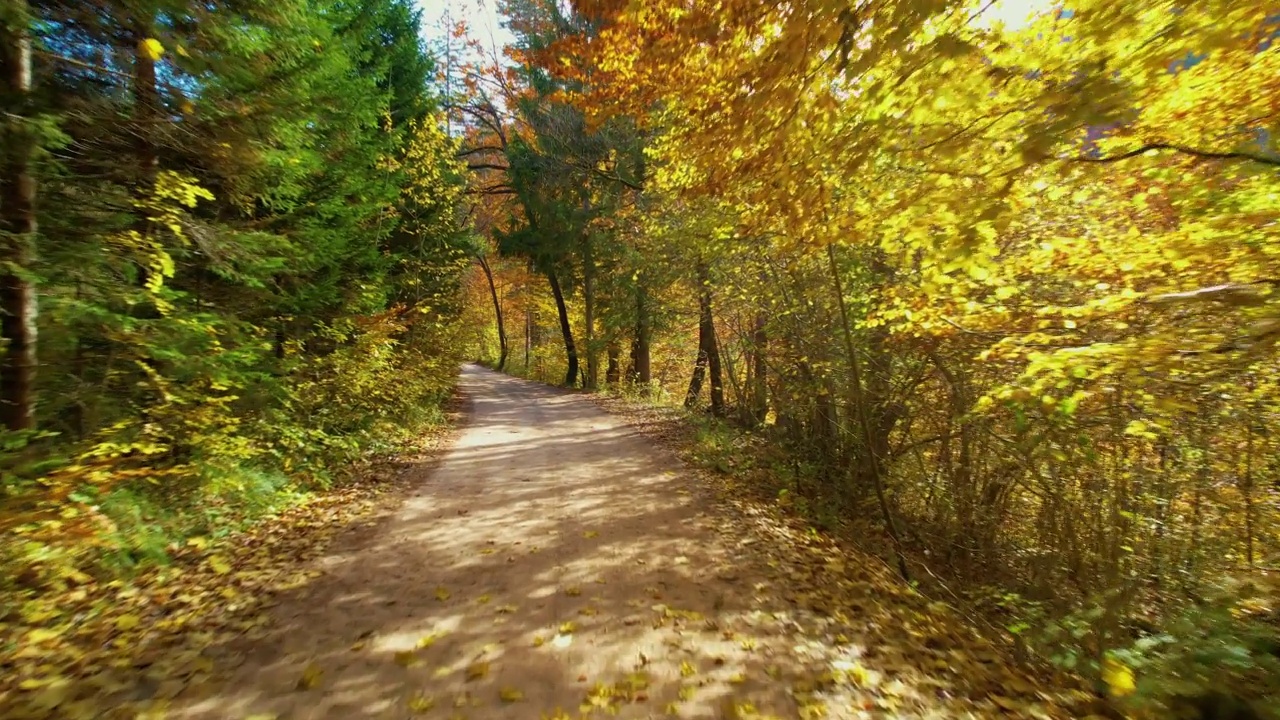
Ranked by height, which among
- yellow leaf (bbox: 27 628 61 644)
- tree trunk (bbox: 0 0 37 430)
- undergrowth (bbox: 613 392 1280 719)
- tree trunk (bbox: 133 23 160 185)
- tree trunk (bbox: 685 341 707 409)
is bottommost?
undergrowth (bbox: 613 392 1280 719)

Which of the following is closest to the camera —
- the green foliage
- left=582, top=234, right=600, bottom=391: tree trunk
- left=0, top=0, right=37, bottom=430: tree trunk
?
left=0, top=0, right=37, bottom=430: tree trunk

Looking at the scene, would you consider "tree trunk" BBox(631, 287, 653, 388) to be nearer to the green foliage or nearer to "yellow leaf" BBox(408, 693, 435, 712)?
the green foliage

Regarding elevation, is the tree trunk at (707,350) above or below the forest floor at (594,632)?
above

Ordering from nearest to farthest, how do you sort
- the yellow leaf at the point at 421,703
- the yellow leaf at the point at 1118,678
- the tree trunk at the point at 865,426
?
the yellow leaf at the point at 421,703 → the yellow leaf at the point at 1118,678 → the tree trunk at the point at 865,426

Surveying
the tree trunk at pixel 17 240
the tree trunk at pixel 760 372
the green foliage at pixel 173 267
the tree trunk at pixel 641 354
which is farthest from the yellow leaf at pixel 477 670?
the tree trunk at pixel 641 354

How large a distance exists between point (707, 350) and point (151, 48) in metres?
11.1

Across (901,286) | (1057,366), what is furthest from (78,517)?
(901,286)

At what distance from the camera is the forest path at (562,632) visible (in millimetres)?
3254

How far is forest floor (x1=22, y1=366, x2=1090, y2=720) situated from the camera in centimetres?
327

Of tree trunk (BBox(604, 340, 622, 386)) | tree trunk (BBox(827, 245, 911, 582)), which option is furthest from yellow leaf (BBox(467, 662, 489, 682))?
tree trunk (BBox(604, 340, 622, 386))

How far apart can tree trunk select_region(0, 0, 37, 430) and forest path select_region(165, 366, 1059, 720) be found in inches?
109

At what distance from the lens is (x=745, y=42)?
5.21 metres

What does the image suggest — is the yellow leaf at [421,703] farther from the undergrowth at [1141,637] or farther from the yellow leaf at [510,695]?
the undergrowth at [1141,637]

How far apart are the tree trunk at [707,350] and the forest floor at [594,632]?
5780 millimetres
